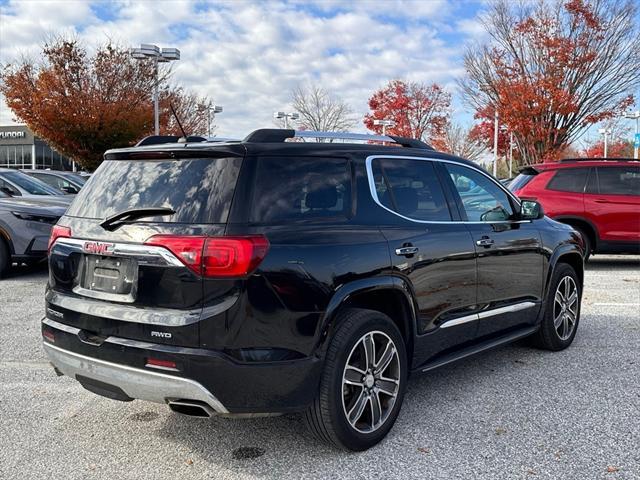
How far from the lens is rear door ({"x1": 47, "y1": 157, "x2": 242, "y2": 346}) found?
3.03 meters

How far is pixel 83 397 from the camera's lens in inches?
171

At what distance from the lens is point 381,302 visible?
3.75 metres

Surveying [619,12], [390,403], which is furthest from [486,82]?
[390,403]

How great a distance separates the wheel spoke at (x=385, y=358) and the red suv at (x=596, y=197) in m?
7.39

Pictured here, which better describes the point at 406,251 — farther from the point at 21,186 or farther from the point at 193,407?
the point at 21,186

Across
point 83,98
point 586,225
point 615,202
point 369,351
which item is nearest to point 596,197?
point 615,202

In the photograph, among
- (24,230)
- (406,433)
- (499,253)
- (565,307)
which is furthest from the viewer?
(24,230)

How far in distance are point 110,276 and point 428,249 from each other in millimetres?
1927

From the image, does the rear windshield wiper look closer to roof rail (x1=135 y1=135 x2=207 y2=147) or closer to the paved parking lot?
roof rail (x1=135 y1=135 x2=207 y2=147)

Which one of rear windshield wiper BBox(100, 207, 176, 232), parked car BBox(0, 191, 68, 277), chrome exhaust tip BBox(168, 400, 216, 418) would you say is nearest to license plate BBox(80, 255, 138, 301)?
rear windshield wiper BBox(100, 207, 176, 232)

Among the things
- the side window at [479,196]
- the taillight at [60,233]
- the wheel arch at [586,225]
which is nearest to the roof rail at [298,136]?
the side window at [479,196]

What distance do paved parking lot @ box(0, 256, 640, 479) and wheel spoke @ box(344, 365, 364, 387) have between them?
1.34 feet

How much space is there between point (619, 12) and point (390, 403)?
21.1 metres

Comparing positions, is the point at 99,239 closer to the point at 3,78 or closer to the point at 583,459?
the point at 583,459
